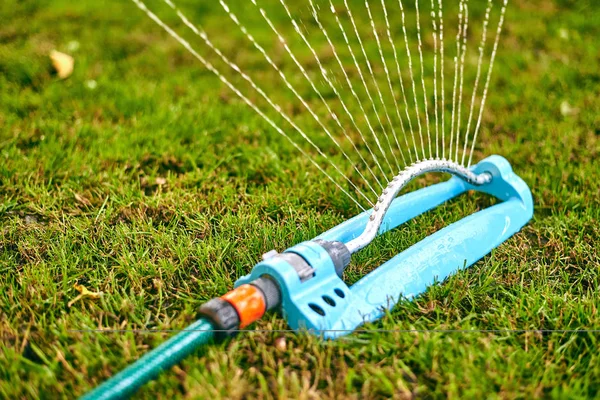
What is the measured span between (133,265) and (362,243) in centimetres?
68

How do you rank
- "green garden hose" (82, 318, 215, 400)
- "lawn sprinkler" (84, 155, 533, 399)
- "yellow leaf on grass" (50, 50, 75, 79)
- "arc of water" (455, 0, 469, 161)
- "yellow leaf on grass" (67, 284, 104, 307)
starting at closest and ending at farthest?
1. "green garden hose" (82, 318, 215, 400)
2. "lawn sprinkler" (84, 155, 533, 399)
3. "yellow leaf on grass" (67, 284, 104, 307)
4. "arc of water" (455, 0, 469, 161)
5. "yellow leaf on grass" (50, 50, 75, 79)

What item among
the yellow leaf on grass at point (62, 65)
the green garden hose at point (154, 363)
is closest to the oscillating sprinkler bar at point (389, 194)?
the green garden hose at point (154, 363)

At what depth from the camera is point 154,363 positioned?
1.22m

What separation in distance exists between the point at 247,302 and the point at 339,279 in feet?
0.88

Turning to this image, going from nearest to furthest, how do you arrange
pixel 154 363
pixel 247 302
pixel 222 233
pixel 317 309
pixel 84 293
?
pixel 154 363, pixel 247 302, pixel 317 309, pixel 84 293, pixel 222 233

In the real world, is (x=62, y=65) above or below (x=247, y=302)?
above

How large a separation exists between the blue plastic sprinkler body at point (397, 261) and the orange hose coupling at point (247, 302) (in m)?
0.06

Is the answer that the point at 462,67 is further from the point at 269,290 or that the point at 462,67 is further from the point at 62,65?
the point at 269,290

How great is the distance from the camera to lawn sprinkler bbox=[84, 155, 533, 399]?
4.28ft

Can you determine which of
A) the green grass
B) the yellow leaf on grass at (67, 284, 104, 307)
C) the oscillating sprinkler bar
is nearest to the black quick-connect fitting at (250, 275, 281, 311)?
the green grass

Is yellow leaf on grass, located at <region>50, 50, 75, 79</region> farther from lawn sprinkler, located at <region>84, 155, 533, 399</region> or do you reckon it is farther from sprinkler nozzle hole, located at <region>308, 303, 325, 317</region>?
sprinkler nozzle hole, located at <region>308, 303, 325, 317</region>

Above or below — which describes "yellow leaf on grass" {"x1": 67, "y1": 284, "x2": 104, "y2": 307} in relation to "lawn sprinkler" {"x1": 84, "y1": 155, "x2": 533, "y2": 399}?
above

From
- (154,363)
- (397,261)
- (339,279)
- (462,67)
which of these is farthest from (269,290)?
(462,67)

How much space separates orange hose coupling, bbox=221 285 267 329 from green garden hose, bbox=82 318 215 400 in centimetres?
8
